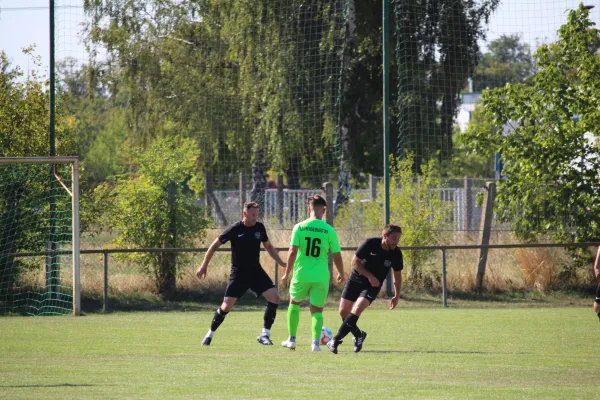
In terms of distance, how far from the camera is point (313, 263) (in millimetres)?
11312

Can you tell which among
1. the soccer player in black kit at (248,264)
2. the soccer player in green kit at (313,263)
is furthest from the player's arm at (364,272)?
the soccer player in black kit at (248,264)

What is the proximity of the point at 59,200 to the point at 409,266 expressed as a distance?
7.87 meters

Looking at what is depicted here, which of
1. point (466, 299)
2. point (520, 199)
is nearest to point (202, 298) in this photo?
point (466, 299)

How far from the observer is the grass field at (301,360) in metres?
7.96

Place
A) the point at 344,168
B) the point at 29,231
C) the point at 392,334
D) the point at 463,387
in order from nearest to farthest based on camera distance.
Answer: the point at 463,387 < the point at 392,334 < the point at 29,231 < the point at 344,168

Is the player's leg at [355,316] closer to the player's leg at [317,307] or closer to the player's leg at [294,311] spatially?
the player's leg at [317,307]

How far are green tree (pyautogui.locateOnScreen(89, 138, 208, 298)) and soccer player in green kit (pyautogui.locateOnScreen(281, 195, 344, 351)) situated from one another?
8524 mm

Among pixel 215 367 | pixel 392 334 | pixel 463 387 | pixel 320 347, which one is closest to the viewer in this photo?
pixel 463 387

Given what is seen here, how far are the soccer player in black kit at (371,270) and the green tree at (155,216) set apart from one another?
8.68 m

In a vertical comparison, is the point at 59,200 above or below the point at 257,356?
above

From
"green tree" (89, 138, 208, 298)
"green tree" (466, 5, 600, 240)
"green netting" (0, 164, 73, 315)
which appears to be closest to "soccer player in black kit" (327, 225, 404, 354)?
"green tree" (89, 138, 208, 298)

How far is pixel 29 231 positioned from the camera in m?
18.6

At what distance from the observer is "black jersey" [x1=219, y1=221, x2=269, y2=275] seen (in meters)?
12.0

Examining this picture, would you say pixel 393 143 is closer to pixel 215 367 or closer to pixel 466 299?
pixel 466 299
